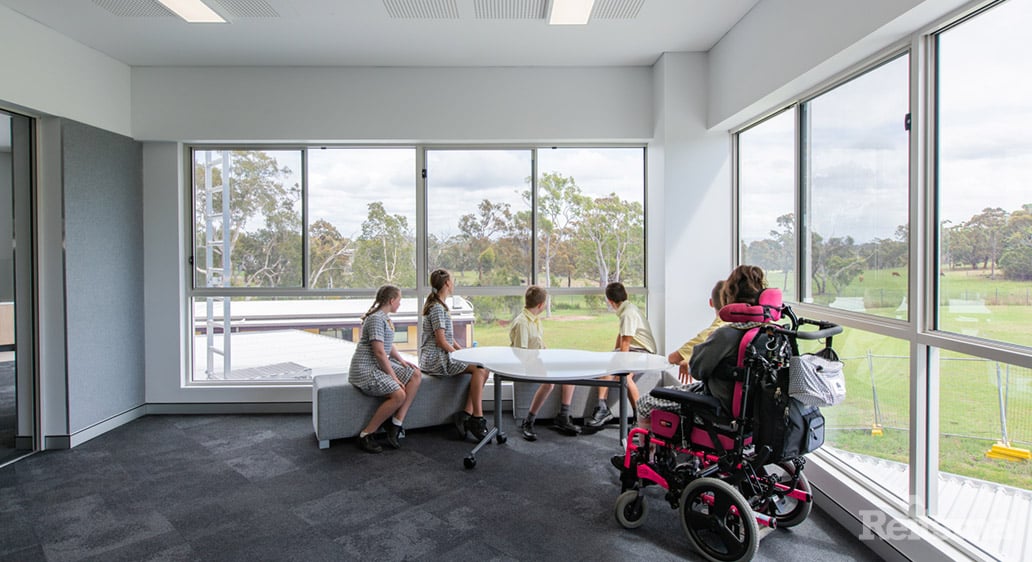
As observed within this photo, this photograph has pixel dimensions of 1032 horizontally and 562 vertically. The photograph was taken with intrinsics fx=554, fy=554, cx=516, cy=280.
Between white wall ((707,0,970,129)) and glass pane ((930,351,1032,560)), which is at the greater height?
white wall ((707,0,970,129))

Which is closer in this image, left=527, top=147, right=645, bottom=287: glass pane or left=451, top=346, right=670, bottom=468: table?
left=451, top=346, right=670, bottom=468: table

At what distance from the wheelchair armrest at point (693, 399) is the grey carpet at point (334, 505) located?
68cm

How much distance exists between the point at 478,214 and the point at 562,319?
4.02 ft

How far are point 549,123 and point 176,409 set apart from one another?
4124 mm

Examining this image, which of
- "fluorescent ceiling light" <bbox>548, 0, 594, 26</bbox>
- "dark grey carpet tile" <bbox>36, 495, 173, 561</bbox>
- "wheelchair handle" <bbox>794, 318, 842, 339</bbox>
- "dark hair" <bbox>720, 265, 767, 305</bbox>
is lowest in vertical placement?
"dark grey carpet tile" <bbox>36, 495, 173, 561</bbox>

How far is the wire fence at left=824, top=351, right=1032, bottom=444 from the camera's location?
2031 mm

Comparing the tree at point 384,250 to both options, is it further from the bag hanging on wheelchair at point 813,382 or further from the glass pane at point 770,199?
the bag hanging on wheelchair at point 813,382

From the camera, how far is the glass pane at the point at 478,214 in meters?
5.02

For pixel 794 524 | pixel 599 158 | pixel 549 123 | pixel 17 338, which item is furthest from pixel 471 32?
pixel 17 338

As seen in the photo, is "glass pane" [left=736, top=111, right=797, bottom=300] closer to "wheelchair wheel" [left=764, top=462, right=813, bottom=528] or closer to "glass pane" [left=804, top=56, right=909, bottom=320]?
"glass pane" [left=804, top=56, right=909, bottom=320]

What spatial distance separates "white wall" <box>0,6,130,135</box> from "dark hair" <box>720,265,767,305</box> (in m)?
4.59

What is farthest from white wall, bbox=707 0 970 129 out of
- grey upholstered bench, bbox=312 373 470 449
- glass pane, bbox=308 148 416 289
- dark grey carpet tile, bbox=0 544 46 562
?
dark grey carpet tile, bbox=0 544 46 562

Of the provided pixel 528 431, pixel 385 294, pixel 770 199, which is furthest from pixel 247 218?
pixel 770 199

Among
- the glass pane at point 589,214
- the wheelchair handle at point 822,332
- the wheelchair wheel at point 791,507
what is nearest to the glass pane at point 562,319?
the glass pane at point 589,214
